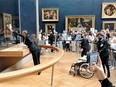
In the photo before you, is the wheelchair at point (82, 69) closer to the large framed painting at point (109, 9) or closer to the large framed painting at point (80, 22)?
the large framed painting at point (80, 22)

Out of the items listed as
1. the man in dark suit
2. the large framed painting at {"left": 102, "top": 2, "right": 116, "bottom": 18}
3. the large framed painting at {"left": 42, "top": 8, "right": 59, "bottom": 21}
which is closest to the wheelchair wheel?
the man in dark suit

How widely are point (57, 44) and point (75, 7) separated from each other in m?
4.09

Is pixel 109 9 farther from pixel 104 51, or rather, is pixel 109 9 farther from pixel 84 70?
pixel 104 51

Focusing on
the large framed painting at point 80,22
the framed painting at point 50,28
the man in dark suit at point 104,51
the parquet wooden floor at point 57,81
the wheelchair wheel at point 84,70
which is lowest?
the parquet wooden floor at point 57,81

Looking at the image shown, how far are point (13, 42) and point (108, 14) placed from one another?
9.97 metres

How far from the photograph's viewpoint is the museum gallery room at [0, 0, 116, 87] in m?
6.17

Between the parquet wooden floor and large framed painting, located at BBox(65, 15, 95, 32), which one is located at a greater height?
large framed painting, located at BBox(65, 15, 95, 32)

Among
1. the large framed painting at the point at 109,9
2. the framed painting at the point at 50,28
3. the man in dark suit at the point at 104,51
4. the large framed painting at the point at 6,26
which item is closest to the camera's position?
the man in dark suit at the point at 104,51

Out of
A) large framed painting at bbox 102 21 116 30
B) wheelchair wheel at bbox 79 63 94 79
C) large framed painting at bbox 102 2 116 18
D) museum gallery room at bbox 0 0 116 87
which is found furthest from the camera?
large framed painting at bbox 102 21 116 30

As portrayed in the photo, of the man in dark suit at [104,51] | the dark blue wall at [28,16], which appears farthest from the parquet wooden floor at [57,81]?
the dark blue wall at [28,16]

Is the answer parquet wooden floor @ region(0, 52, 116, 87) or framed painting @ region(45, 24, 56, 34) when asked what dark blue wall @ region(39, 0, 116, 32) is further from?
parquet wooden floor @ region(0, 52, 116, 87)

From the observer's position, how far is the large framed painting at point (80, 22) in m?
17.0

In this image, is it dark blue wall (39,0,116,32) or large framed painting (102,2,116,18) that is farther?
dark blue wall (39,0,116,32)

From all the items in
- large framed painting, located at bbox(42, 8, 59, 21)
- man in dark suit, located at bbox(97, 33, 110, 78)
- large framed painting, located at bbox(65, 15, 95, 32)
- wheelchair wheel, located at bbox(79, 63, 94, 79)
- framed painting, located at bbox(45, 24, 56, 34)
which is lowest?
wheelchair wheel, located at bbox(79, 63, 94, 79)
